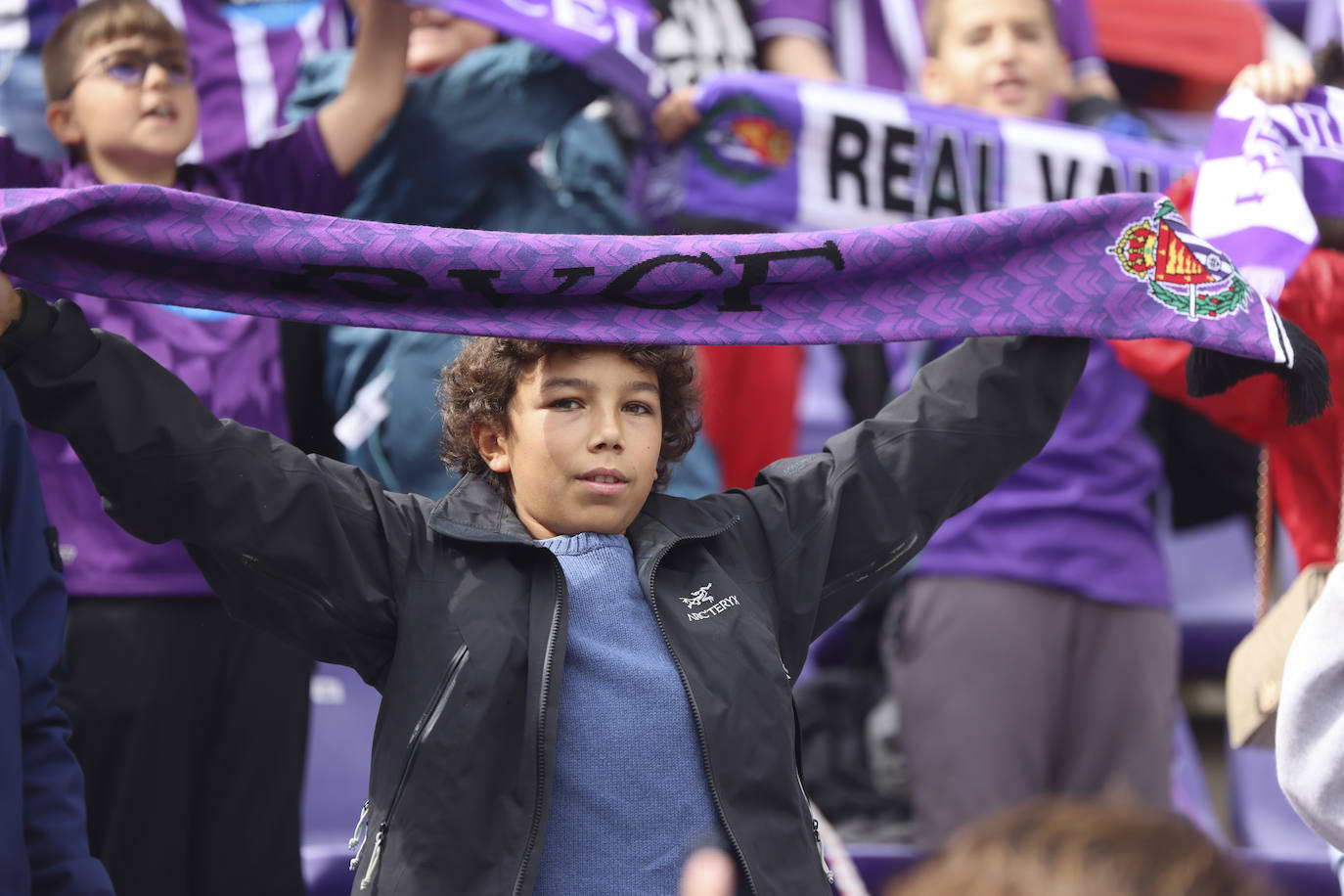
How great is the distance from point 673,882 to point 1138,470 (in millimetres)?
2156

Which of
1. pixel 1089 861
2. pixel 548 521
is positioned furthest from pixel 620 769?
pixel 1089 861

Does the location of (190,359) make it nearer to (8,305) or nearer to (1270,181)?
(8,305)

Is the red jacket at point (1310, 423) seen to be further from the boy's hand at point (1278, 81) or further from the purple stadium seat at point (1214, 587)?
the purple stadium seat at point (1214, 587)

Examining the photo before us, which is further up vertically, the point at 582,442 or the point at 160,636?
the point at 582,442

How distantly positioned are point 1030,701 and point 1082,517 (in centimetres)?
44

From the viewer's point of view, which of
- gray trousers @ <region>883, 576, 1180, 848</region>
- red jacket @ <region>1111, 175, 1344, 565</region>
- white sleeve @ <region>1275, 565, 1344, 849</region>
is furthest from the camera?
gray trousers @ <region>883, 576, 1180, 848</region>

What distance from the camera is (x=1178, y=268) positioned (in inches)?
99.1

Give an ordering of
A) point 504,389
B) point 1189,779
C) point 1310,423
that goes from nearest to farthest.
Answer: point 504,389
point 1310,423
point 1189,779

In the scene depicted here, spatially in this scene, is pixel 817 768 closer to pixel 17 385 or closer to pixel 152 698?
pixel 152 698

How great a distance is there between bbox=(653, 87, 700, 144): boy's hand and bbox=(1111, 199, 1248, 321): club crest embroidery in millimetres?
1552

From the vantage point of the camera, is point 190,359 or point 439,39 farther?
point 439,39

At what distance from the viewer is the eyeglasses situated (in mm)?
3143

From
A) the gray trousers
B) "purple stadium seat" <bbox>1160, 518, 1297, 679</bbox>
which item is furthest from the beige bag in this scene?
"purple stadium seat" <bbox>1160, 518, 1297, 679</bbox>

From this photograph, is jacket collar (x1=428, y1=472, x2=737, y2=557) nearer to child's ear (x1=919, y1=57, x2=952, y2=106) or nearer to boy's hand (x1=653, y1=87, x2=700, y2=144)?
boy's hand (x1=653, y1=87, x2=700, y2=144)
